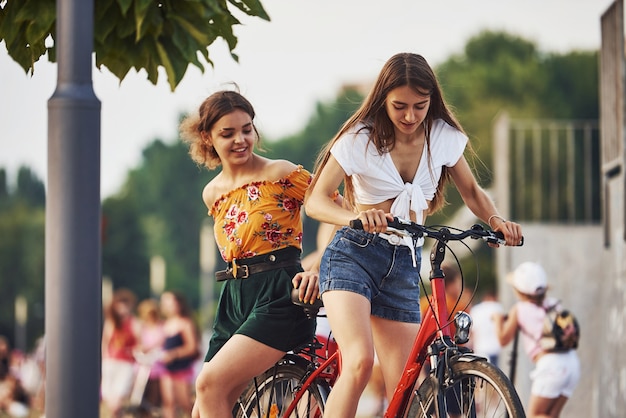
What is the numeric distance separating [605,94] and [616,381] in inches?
116

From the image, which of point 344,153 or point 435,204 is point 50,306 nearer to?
point 344,153

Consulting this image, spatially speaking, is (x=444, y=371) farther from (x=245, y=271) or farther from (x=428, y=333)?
(x=245, y=271)

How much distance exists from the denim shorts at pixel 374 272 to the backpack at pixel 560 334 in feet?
15.9

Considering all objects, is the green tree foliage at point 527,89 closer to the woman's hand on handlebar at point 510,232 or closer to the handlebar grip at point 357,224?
the woman's hand on handlebar at point 510,232

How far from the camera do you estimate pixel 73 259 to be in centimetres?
497

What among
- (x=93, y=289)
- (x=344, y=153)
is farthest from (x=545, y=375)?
(x=93, y=289)

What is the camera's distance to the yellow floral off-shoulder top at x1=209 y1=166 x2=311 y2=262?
6.50 meters

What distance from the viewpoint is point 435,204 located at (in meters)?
6.23

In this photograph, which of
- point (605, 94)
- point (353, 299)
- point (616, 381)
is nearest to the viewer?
point (353, 299)

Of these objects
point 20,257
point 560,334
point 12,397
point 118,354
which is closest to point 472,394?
point 560,334

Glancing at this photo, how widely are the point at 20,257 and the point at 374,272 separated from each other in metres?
77.4

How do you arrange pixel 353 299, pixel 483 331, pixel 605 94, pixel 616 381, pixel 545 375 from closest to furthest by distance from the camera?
1. pixel 353 299
2. pixel 545 375
3. pixel 616 381
4. pixel 605 94
5. pixel 483 331

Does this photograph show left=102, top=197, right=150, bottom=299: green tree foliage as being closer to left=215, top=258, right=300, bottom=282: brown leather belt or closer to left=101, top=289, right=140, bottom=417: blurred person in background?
left=101, top=289, right=140, bottom=417: blurred person in background

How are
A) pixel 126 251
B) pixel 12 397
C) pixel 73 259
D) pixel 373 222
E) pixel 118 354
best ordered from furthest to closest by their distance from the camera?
pixel 126 251 → pixel 12 397 → pixel 118 354 → pixel 373 222 → pixel 73 259
